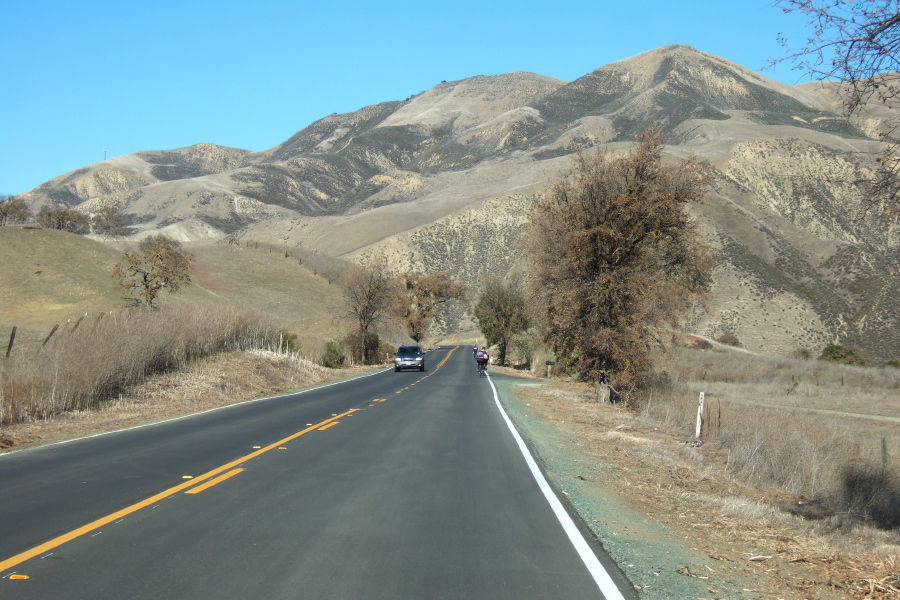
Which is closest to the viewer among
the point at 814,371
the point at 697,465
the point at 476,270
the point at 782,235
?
the point at 697,465

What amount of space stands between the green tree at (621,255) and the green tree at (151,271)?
37.1 m

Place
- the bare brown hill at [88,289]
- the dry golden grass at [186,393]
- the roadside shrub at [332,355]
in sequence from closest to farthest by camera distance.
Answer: the dry golden grass at [186,393]
the roadside shrub at [332,355]
the bare brown hill at [88,289]

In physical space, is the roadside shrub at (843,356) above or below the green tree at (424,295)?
below

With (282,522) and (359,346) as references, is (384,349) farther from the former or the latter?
(282,522)

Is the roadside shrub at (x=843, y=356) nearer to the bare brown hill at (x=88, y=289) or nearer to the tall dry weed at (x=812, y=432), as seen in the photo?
the tall dry weed at (x=812, y=432)

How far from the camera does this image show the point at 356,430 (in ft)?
44.8

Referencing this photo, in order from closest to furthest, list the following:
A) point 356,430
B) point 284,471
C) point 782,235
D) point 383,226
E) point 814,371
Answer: point 284,471
point 356,430
point 814,371
point 782,235
point 383,226

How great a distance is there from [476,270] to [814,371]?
62738 millimetres

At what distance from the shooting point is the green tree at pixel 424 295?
291 feet

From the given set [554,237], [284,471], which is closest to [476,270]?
[554,237]

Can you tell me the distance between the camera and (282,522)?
21.7 feet

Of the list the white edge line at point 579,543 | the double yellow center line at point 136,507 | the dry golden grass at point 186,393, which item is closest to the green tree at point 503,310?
the dry golden grass at point 186,393

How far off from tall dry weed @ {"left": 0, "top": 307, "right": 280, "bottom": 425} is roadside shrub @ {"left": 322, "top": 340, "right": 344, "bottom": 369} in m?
15.7

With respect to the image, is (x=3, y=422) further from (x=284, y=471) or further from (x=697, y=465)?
(x=697, y=465)
